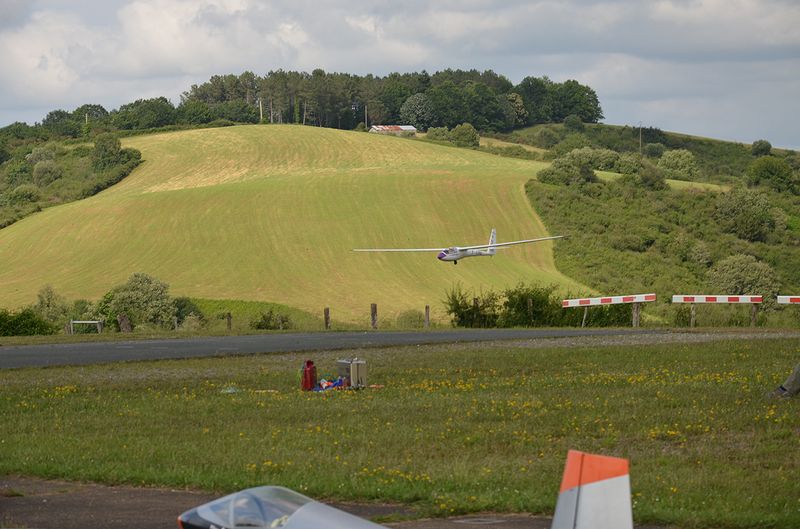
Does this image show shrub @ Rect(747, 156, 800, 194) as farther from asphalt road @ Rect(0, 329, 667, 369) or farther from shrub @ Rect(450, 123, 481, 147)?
asphalt road @ Rect(0, 329, 667, 369)

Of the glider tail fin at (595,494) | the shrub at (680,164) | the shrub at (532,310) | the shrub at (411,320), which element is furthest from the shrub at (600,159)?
the glider tail fin at (595,494)

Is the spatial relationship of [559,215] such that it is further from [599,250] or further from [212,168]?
[212,168]

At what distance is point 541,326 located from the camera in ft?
160

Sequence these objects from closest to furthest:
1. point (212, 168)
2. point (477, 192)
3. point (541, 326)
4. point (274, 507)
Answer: point (274, 507) → point (541, 326) → point (477, 192) → point (212, 168)

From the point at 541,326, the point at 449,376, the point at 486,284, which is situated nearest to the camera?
the point at 449,376

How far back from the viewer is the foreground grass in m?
13.4

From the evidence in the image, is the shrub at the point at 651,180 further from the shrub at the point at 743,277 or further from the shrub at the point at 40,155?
the shrub at the point at 40,155

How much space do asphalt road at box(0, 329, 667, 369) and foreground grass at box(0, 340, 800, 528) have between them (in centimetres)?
540

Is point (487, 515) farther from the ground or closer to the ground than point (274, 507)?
closer to the ground

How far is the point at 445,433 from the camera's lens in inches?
679

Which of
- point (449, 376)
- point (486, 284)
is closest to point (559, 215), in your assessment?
point (486, 284)

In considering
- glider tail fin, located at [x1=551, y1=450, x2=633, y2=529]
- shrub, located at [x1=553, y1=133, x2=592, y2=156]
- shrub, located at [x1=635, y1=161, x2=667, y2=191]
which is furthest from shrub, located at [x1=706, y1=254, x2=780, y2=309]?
glider tail fin, located at [x1=551, y1=450, x2=633, y2=529]

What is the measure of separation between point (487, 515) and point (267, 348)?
23.8 m

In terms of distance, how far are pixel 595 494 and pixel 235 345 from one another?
101 feet
